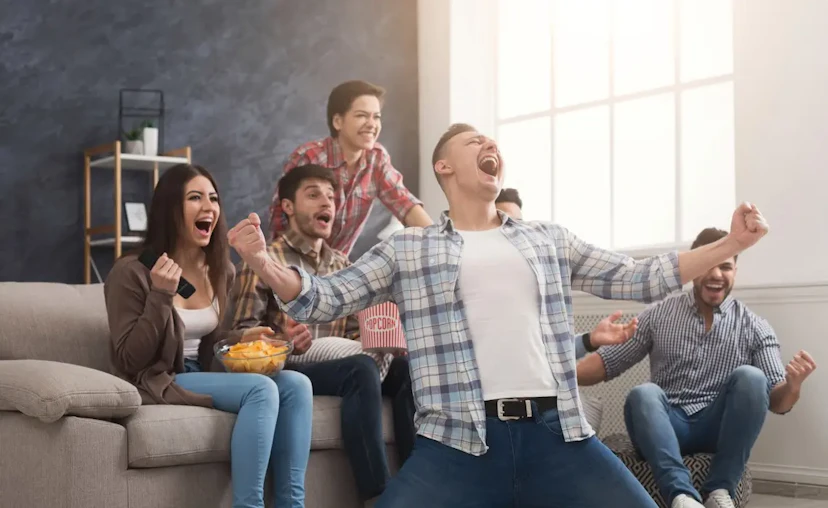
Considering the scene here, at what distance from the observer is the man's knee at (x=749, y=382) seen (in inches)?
126

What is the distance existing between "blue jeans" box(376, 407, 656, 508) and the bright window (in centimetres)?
262

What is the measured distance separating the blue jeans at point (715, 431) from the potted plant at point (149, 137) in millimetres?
2619

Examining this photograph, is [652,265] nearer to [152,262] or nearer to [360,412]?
[360,412]

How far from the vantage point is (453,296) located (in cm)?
227

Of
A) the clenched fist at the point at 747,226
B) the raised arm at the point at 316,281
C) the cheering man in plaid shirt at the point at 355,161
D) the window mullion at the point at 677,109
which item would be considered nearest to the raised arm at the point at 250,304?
the cheering man in plaid shirt at the point at 355,161

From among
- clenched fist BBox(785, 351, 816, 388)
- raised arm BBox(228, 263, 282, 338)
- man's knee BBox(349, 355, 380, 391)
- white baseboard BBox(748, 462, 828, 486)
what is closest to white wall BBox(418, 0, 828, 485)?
white baseboard BBox(748, 462, 828, 486)

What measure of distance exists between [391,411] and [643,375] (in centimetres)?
155

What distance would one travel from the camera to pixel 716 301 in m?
3.52

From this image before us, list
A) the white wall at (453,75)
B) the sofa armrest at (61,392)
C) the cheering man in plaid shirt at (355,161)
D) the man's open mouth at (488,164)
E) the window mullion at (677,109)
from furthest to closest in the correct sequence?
the white wall at (453,75)
the window mullion at (677,109)
the cheering man in plaid shirt at (355,161)
the sofa armrest at (61,392)
the man's open mouth at (488,164)

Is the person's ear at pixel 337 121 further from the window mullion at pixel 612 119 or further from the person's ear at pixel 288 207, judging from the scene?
the window mullion at pixel 612 119

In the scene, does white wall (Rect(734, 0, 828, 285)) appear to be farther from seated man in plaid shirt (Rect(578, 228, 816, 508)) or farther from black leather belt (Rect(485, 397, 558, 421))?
black leather belt (Rect(485, 397, 558, 421))

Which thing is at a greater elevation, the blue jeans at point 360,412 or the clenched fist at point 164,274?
the clenched fist at point 164,274


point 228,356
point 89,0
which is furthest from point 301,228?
point 89,0

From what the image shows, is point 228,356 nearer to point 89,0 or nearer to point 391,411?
point 391,411
